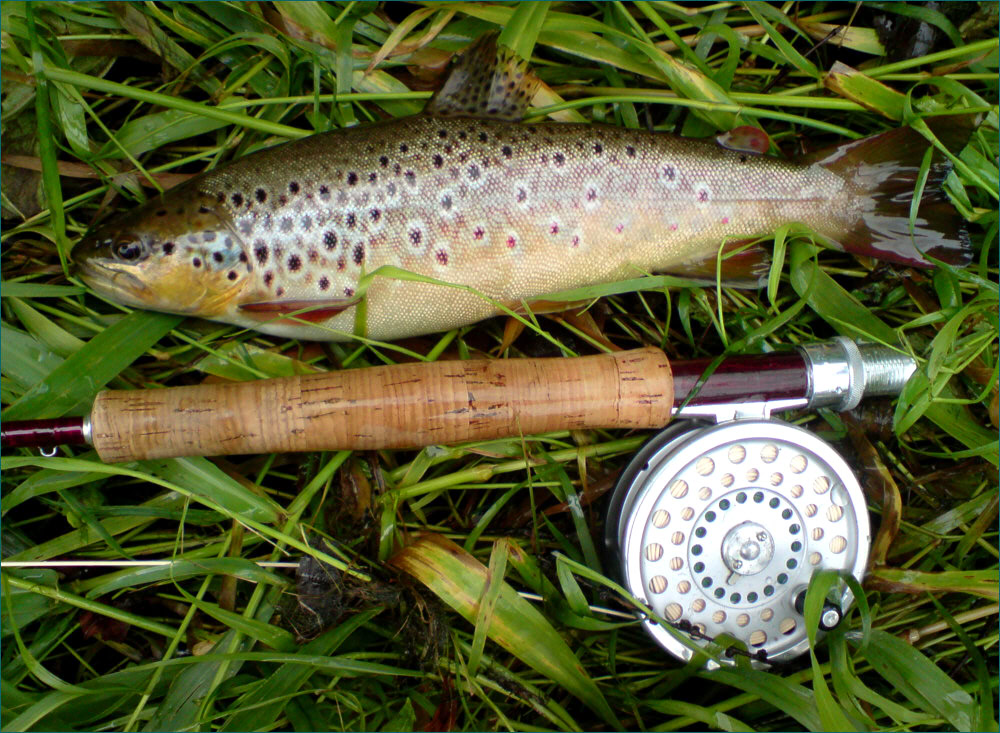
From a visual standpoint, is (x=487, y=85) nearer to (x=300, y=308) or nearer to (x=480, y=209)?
(x=480, y=209)

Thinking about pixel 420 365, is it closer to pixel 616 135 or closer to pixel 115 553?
pixel 616 135

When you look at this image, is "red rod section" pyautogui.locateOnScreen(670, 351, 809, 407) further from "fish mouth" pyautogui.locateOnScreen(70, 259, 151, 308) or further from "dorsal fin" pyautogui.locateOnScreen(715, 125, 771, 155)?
"fish mouth" pyautogui.locateOnScreen(70, 259, 151, 308)

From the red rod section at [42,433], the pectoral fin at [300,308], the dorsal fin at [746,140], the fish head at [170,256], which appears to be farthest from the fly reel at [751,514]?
the red rod section at [42,433]

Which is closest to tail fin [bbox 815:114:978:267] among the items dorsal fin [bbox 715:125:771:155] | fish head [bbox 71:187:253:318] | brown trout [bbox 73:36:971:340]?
brown trout [bbox 73:36:971:340]

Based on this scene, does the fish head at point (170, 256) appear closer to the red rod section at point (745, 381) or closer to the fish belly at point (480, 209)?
the fish belly at point (480, 209)

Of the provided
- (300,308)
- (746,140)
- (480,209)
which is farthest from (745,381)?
(300,308)
